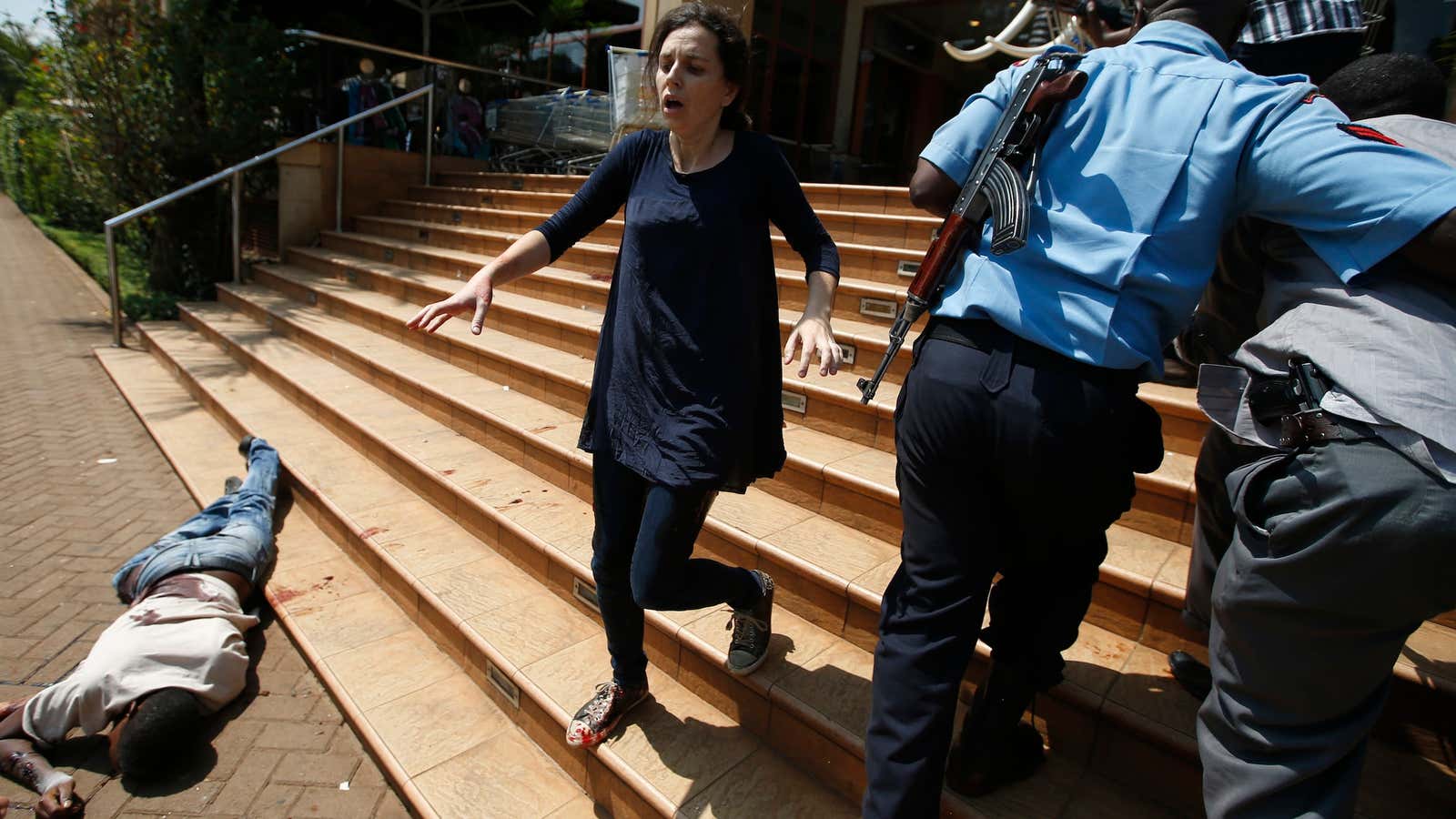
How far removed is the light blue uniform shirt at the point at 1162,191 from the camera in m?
1.16

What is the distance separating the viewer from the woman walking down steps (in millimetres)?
1792

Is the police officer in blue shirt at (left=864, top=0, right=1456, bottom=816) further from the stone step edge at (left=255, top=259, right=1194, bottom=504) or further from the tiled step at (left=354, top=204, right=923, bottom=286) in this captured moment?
the tiled step at (left=354, top=204, right=923, bottom=286)

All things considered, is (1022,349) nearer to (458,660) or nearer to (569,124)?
(458,660)

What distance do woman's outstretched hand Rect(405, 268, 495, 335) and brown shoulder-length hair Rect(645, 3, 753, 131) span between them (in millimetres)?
658

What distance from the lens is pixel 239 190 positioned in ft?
25.2

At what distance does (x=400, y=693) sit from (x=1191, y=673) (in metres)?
2.48

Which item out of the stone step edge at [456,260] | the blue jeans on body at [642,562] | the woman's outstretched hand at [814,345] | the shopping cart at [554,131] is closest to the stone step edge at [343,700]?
the blue jeans on body at [642,562]

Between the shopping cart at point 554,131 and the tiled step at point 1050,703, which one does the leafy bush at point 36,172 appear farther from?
the tiled step at point 1050,703

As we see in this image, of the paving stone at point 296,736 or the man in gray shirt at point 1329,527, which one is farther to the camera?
the paving stone at point 296,736

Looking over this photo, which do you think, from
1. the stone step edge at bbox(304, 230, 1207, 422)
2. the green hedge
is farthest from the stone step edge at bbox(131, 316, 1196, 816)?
→ the green hedge

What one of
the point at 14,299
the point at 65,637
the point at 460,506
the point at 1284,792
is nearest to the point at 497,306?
the point at 460,506

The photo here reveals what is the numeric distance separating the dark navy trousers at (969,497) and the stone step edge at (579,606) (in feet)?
1.68

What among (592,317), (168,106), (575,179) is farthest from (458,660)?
(168,106)

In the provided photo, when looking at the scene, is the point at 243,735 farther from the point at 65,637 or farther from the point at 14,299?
the point at 14,299
